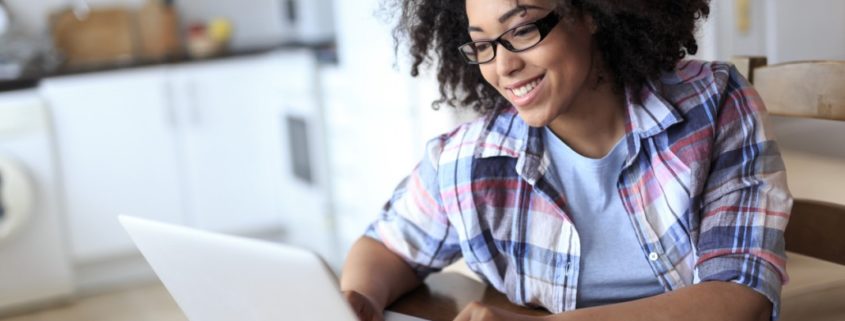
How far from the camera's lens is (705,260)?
1310mm

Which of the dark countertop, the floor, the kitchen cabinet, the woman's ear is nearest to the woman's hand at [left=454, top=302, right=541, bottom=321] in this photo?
the woman's ear

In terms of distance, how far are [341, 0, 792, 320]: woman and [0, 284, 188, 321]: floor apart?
8.41 feet

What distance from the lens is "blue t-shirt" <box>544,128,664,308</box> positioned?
142 centimetres

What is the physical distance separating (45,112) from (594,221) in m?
3.15

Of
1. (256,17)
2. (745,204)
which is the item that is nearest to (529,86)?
(745,204)

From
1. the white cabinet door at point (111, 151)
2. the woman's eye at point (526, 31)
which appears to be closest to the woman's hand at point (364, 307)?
the woman's eye at point (526, 31)

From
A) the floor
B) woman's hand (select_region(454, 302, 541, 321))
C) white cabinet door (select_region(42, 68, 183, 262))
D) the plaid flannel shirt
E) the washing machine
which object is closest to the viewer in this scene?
woman's hand (select_region(454, 302, 541, 321))

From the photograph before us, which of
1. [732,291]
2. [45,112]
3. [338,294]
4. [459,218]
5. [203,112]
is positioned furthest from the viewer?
[203,112]

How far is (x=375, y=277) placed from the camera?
149 centimetres

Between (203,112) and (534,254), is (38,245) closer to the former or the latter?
(203,112)

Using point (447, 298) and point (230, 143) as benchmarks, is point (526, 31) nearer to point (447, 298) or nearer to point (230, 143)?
point (447, 298)

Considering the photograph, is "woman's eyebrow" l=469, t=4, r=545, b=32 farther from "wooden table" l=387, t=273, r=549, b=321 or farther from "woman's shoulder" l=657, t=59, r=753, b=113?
"wooden table" l=387, t=273, r=549, b=321

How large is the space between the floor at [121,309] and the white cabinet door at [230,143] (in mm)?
398

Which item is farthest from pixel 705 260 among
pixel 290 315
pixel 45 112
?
pixel 45 112
